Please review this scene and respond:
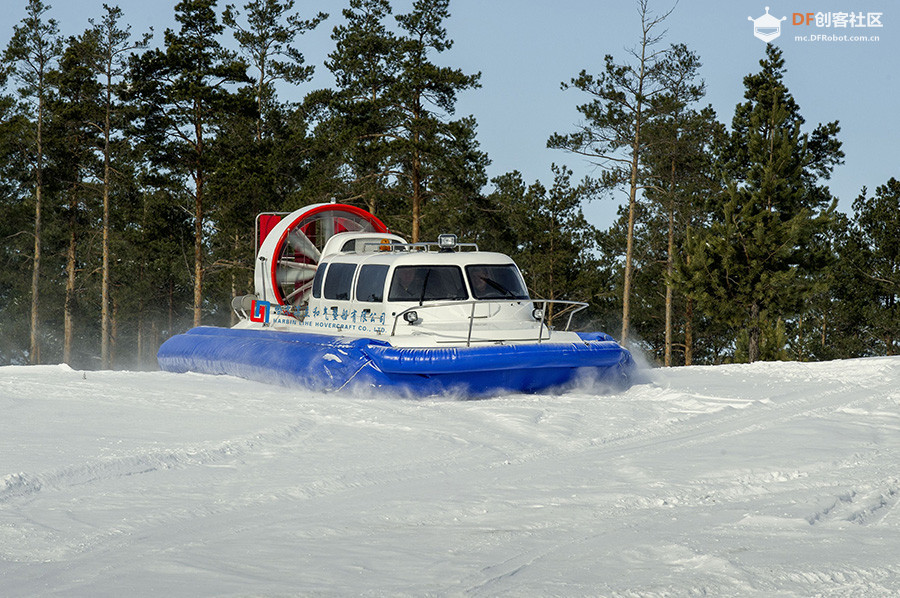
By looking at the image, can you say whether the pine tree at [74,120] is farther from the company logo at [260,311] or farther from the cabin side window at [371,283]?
the cabin side window at [371,283]

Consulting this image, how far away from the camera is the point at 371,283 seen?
12320mm

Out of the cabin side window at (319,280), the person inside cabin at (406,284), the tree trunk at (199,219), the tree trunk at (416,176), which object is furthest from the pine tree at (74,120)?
the person inside cabin at (406,284)

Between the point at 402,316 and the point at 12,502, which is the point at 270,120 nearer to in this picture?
the point at 402,316

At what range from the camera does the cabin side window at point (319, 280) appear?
13.4m

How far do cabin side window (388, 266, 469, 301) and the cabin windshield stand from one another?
0.18 meters

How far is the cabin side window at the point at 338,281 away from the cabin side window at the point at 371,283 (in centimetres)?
26

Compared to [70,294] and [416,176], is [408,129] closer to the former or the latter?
[416,176]

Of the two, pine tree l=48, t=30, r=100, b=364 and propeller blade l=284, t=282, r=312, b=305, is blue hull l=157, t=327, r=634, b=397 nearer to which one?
propeller blade l=284, t=282, r=312, b=305

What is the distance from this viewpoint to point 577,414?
9172mm

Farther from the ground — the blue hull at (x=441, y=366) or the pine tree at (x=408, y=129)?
the pine tree at (x=408, y=129)

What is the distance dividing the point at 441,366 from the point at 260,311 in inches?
200

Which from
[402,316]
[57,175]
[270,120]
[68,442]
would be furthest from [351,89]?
[68,442]

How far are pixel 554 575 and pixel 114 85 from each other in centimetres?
3002

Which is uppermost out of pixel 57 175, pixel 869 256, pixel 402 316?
pixel 57 175
